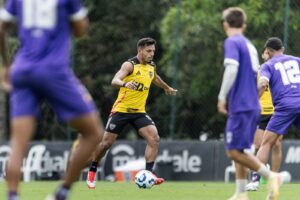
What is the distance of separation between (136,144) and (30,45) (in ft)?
43.5

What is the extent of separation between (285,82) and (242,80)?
4056 millimetres

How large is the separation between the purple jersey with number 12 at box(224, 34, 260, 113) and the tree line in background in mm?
11106

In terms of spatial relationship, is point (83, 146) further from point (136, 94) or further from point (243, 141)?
point (136, 94)

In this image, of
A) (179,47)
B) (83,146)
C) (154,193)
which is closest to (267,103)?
(154,193)

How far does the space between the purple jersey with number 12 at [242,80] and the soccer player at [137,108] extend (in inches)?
193

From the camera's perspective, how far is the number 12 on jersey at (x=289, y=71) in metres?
14.0

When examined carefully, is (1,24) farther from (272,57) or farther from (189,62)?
(189,62)

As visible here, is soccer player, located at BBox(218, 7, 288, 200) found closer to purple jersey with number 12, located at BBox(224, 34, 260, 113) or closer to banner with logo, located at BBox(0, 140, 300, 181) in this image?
purple jersey with number 12, located at BBox(224, 34, 260, 113)

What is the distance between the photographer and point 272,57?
1386 centimetres

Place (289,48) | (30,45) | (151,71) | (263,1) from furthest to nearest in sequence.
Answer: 1. (263,1)
2. (289,48)
3. (151,71)
4. (30,45)

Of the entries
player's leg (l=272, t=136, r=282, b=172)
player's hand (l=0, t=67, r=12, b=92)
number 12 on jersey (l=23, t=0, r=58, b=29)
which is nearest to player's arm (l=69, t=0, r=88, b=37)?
number 12 on jersey (l=23, t=0, r=58, b=29)

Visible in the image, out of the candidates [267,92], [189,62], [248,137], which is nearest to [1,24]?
[248,137]

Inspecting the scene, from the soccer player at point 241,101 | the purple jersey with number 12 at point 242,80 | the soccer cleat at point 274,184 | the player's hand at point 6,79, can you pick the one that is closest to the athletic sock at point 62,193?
the player's hand at point 6,79

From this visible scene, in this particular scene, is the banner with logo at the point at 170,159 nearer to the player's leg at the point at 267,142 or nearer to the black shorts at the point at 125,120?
the black shorts at the point at 125,120
